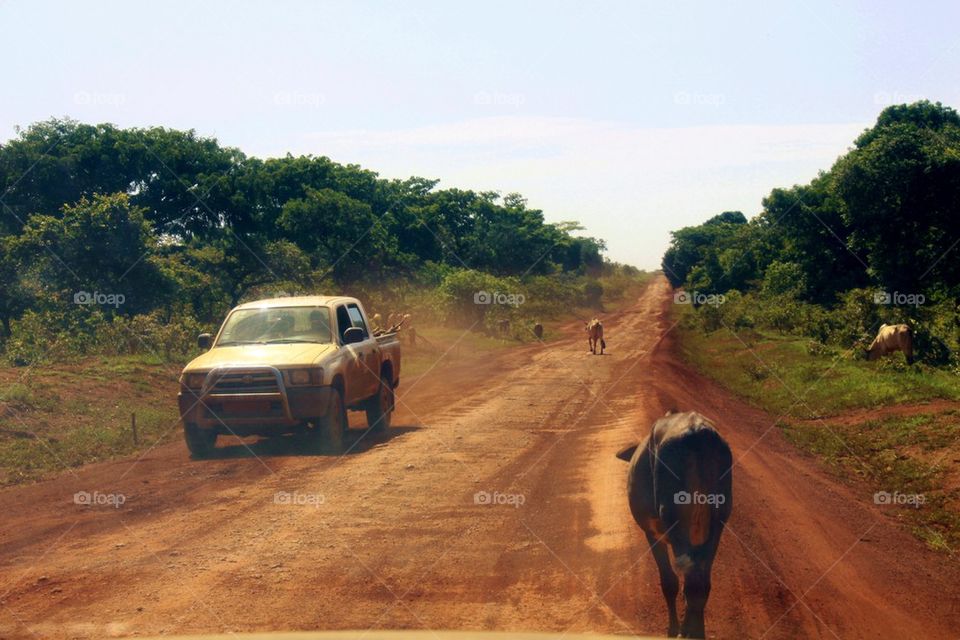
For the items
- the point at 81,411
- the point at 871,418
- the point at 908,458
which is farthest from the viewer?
the point at 871,418

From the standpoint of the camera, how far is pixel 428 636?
9.43 ft

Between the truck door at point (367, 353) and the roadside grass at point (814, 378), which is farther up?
the truck door at point (367, 353)

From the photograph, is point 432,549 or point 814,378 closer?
point 432,549

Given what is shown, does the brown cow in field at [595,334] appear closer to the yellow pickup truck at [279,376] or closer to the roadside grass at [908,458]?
the roadside grass at [908,458]

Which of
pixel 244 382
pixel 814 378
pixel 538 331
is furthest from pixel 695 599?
pixel 538 331

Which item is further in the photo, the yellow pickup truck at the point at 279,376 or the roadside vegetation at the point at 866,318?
the roadside vegetation at the point at 866,318

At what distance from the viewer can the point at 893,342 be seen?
68.9ft

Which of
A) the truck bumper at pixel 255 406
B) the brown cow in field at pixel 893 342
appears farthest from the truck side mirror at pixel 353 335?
the brown cow in field at pixel 893 342

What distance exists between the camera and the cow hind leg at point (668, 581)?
19.4 feet

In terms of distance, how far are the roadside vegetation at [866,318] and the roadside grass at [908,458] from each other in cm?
3

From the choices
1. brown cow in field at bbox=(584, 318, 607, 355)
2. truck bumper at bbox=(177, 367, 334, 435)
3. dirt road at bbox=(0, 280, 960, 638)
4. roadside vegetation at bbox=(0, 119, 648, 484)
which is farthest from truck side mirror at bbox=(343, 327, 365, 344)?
brown cow in field at bbox=(584, 318, 607, 355)

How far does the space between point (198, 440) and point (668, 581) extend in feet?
26.9

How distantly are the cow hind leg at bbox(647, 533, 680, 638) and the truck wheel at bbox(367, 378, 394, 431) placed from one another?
8.91 m

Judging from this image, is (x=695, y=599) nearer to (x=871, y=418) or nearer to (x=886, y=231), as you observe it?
(x=871, y=418)
